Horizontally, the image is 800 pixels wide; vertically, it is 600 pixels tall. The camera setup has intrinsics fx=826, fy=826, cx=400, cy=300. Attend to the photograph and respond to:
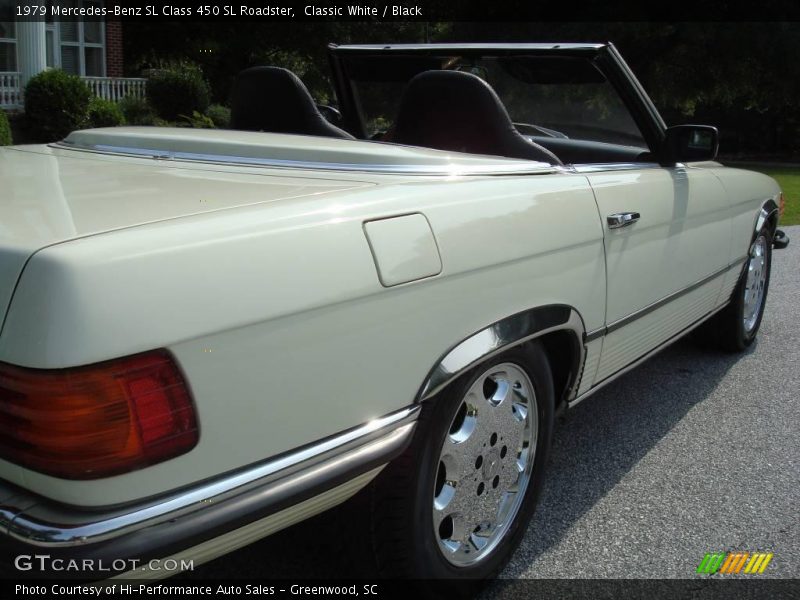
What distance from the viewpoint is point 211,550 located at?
5.30 ft

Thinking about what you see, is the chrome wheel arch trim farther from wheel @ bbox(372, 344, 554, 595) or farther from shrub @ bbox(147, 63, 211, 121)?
shrub @ bbox(147, 63, 211, 121)

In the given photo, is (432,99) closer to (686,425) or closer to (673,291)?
(673,291)

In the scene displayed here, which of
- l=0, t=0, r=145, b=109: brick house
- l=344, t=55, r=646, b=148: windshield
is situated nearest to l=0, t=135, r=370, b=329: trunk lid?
l=344, t=55, r=646, b=148: windshield

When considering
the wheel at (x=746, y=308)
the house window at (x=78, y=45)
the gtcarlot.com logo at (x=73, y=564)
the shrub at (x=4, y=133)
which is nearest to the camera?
the gtcarlot.com logo at (x=73, y=564)

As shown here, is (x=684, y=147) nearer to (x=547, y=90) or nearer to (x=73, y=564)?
(x=547, y=90)

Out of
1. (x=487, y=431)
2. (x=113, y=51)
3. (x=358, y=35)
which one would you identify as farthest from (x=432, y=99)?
(x=358, y=35)

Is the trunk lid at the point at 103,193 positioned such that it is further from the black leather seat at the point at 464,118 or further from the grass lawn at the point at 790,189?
the grass lawn at the point at 790,189

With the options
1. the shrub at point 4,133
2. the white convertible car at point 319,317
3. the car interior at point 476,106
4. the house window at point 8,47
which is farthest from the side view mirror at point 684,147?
the house window at point 8,47

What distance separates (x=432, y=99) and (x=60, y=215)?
5.43 feet

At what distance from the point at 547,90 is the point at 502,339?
181 cm

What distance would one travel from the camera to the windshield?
3.45 m

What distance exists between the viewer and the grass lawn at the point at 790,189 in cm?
1221

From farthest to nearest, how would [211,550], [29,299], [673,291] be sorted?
[673,291]
[211,550]
[29,299]

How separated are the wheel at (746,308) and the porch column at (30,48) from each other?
562 inches
